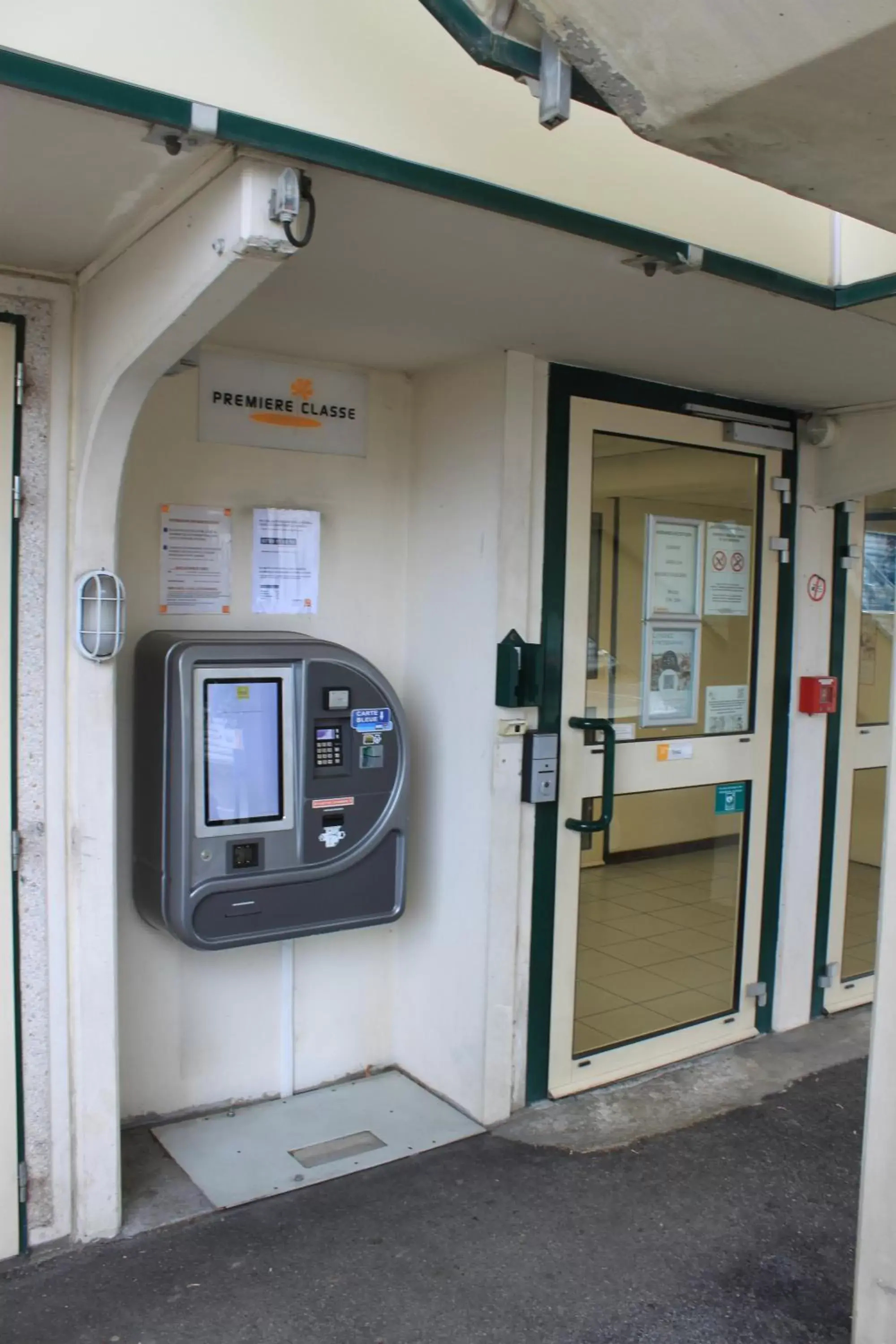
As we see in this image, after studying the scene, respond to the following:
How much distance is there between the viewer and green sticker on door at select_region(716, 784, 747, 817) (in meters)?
4.23

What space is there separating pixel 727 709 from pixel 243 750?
6.54 feet

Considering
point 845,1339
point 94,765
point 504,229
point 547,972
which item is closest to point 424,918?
point 547,972

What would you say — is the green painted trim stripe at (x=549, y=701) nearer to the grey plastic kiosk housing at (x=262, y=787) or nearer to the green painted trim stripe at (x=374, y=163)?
the grey plastic kiosk housing at (x=262, y=787)

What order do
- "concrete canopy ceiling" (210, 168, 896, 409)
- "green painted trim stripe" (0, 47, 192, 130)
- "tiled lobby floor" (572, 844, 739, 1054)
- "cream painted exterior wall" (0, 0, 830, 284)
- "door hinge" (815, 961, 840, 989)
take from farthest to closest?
1. "door hinge" (815, 961, 840, 989)
2. "tiled lobby floor" (572, 844, 739, 1054)
3. "concrete canopy ceiling" (210, 168, 896, 409)
4. "cream painted exterior wall" (0, 0, 830, 284)
5. "green painted trim stripe" (0, 47, 192, 130)

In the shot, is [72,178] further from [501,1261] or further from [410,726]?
[501,1261]

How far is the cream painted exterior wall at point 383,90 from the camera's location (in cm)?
188

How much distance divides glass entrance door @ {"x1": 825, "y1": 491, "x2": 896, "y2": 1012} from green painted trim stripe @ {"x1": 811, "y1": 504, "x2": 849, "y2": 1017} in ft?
0.08

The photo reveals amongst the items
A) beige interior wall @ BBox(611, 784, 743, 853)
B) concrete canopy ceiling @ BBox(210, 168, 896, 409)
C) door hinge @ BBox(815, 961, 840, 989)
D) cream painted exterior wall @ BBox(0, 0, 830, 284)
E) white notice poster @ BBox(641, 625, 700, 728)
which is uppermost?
cream painted exterior wall @ BBox(0, 0, 830, 284)

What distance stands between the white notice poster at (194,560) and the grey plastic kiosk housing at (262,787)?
10 cm

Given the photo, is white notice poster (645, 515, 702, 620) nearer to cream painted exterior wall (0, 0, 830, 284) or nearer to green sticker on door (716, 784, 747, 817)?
green sticker on door (716, 784, 747, 817)

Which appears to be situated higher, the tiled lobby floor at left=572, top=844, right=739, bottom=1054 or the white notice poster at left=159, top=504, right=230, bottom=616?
the white notice poster at left=159, top=504, right=230, bottom=616

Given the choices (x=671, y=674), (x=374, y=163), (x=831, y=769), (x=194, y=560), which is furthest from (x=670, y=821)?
(x=374, y=163)

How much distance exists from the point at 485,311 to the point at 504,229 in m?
0.63

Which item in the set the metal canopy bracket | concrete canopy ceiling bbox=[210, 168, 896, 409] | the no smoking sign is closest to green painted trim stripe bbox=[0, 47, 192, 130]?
concrete canopy ceiling bbox=[210, 168, 896, 409]
